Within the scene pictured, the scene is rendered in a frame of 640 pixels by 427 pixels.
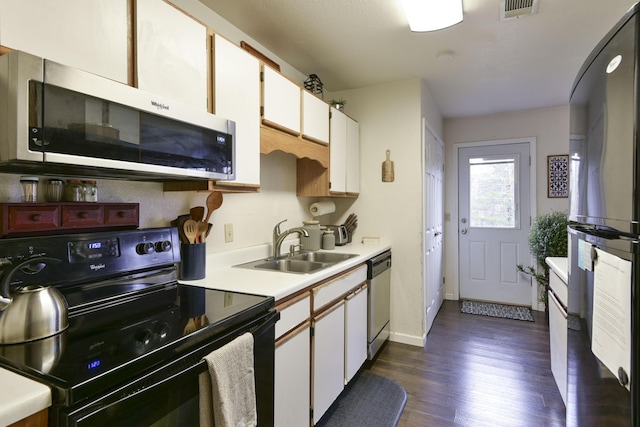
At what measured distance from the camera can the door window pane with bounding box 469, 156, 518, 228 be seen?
165 inches

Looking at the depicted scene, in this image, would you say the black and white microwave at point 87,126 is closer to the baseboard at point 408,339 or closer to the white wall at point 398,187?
the white wall at point 398,187

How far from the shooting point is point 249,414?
1.11 metres

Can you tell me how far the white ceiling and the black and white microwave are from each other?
108 cm

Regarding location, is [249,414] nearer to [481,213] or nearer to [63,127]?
[63,127]

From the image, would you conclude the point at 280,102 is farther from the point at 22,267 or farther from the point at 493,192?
the point at 493,192

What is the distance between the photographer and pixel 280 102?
80.2 inches

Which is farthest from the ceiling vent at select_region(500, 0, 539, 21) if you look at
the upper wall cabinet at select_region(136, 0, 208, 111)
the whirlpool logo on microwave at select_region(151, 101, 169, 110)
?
the whirlpool logo on microwave at select_region(151, 101, 169, 110)

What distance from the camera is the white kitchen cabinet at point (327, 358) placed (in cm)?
179

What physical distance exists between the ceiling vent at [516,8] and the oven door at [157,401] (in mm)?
2165

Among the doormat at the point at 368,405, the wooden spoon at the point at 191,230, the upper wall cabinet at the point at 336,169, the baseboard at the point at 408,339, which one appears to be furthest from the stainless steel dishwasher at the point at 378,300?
the wooden spoon at the point at 191,230

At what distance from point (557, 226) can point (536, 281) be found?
89cm

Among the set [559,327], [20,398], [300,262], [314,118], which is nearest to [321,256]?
[300,262]

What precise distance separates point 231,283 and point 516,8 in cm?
218

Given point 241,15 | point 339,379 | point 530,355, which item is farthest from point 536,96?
point 339,379
